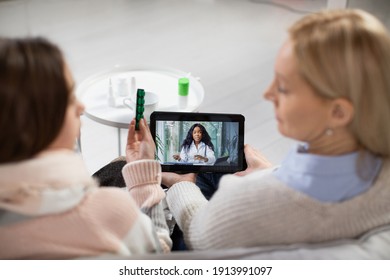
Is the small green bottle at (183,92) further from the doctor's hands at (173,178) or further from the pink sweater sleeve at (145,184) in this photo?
the pink sweater sleeve at (145,184)

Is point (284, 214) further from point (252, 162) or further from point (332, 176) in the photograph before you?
point (252, 162)

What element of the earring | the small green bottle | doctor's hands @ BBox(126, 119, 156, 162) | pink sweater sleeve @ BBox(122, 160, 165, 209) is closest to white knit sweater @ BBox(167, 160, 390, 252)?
the earring

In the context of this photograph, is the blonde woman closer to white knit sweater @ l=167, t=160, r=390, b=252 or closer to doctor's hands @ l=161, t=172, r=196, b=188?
white knit sweater @ l=167, t=160, r=390, b=252

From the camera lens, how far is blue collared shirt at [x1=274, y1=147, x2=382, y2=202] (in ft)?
2.71

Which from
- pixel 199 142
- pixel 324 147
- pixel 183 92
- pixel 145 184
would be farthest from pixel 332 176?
pixel 183 92

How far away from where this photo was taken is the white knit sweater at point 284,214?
2.72 ft

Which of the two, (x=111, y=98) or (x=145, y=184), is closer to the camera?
(x=145, y=184)

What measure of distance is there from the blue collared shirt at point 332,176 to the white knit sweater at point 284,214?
11 millimetres

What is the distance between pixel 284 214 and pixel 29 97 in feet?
1.41

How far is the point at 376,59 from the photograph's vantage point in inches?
29.8

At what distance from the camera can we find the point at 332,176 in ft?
2.71

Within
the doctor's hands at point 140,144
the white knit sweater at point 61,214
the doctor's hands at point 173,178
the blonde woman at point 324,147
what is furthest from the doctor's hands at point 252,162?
the white knit sweater at point 61,214

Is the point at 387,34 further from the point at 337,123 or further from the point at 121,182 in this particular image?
the point at 121,182
